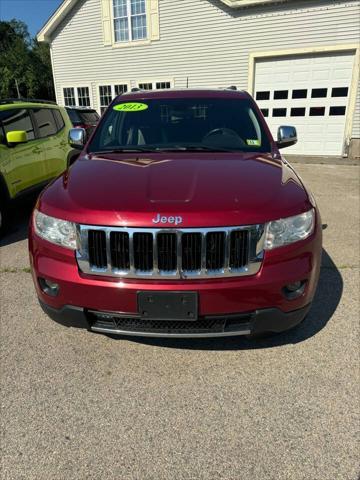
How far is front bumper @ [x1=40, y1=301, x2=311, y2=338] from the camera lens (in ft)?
7.33

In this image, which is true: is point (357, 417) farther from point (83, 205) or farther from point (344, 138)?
point (344, 138)

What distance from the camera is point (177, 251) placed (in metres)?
2.10

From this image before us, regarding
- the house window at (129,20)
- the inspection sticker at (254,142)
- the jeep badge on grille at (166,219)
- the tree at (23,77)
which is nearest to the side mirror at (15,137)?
the inspection sticker at (254,142)

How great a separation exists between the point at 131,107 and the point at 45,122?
3.28 metres

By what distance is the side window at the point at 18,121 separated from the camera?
532 centimetres

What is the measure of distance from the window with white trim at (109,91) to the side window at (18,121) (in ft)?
32.6

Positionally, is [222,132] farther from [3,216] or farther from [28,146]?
[28,146]

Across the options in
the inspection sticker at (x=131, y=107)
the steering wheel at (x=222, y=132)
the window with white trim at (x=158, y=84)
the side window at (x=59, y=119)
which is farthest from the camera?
the window with white trim at (x=158, y=84)

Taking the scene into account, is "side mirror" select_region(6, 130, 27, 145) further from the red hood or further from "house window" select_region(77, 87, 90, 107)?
Result: "house window" select_region(77, 87, 90, 107)

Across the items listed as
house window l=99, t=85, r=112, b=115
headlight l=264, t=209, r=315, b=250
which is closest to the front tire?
headlight l=264, t=209, r=315, b=250

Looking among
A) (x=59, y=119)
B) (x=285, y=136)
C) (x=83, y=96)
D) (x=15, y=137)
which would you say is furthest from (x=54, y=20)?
(x=285, y=136)

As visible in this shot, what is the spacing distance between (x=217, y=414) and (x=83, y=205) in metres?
Result: 1.44

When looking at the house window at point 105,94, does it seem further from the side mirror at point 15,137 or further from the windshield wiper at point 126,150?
the windshield wiper at point 126,150

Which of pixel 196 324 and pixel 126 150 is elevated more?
pixel 126 150
